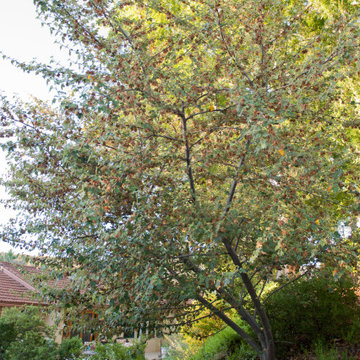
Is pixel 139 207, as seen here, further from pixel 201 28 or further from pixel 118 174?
pixel 201 28

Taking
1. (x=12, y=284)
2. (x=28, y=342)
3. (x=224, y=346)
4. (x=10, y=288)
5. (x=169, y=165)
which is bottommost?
(x=224, y=346)

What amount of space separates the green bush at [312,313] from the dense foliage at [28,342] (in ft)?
13.4

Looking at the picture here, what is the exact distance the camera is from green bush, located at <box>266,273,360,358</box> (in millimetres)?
6719

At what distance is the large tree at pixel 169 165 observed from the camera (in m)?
3.84

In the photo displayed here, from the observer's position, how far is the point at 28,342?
23.9 feet

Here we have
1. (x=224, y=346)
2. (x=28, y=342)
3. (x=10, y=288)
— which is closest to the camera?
(x=28, y=342)

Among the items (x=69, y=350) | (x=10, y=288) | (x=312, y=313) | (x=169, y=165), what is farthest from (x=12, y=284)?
(x=169, y=165)

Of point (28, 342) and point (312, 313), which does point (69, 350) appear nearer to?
point (28, 342)

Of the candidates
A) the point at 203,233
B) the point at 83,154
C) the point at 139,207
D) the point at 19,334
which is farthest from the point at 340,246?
the point at 19,334

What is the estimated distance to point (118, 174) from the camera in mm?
3957

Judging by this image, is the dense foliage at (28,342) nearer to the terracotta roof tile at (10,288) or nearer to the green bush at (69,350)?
the green bush at (69,350)

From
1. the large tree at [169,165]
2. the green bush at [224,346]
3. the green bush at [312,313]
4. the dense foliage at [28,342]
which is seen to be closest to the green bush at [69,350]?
the dense foliage at [28,342]

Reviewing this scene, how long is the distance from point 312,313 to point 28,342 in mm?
5519

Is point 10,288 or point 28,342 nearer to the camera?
point 28,342
